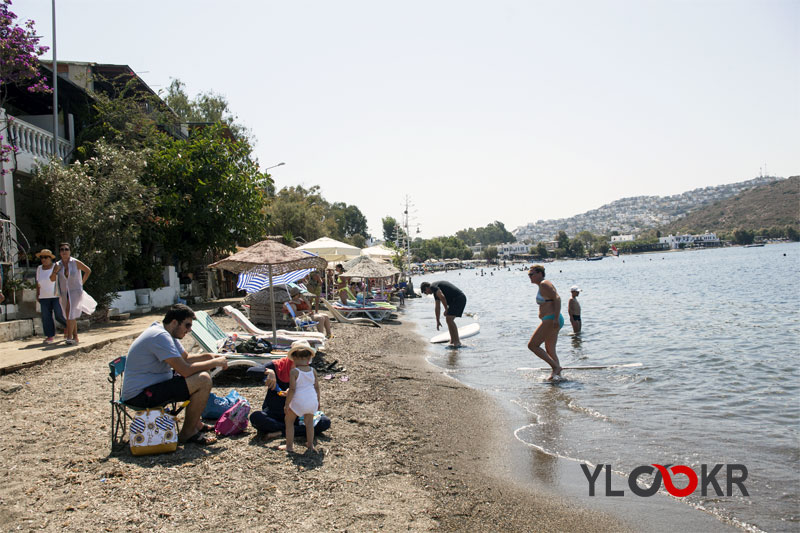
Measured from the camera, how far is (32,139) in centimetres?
1370

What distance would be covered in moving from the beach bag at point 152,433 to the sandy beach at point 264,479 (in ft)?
0.29

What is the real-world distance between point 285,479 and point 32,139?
1282cm

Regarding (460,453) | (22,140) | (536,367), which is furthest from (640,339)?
(22,140)

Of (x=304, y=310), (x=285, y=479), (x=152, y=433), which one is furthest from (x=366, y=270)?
(x=285, y=479)

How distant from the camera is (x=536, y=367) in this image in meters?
11.3

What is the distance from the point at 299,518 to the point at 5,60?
1169 cm

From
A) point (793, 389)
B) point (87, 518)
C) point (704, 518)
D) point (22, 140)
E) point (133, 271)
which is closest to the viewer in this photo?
point (87, 518)

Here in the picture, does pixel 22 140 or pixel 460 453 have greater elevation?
pixel 22 140

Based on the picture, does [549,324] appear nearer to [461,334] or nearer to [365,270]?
[461,334]

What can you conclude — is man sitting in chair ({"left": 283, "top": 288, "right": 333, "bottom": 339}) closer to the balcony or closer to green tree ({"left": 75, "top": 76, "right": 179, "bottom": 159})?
the balcony

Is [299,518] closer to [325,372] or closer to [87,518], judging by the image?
[87,518]

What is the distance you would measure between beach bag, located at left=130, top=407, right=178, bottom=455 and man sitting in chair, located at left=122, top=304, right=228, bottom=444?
10 cm

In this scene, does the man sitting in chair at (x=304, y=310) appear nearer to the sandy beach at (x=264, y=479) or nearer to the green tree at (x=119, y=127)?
the sandy beach at (x=264, y=479)

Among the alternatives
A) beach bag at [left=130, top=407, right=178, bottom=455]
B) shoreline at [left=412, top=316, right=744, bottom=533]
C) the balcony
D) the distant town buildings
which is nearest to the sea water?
shoreline at [left=412, top=316, right=744, bottom=533]
